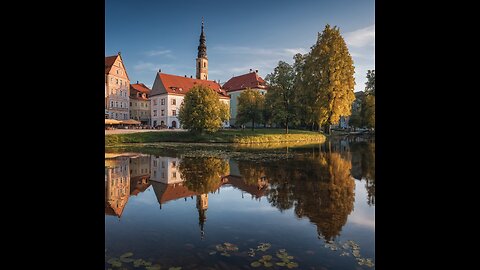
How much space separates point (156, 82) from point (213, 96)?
35.9 m

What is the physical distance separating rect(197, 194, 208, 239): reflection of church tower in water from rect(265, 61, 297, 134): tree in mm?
31534

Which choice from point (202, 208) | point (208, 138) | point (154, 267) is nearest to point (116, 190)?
point (202, 208)

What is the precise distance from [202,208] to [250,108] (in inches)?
1665

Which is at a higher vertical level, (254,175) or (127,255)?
(254,175)

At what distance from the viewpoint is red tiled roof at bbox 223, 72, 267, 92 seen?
267 feet

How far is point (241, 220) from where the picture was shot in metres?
6.90

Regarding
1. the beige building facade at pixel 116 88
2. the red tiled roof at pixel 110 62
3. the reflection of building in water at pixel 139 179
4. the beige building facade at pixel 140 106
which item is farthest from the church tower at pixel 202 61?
the reflection of building in water at pixel 139 179

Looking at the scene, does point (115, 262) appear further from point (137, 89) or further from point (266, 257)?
point (137, 89)

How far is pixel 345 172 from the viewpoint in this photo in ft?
44.8

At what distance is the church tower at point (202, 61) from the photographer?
9312 cm
